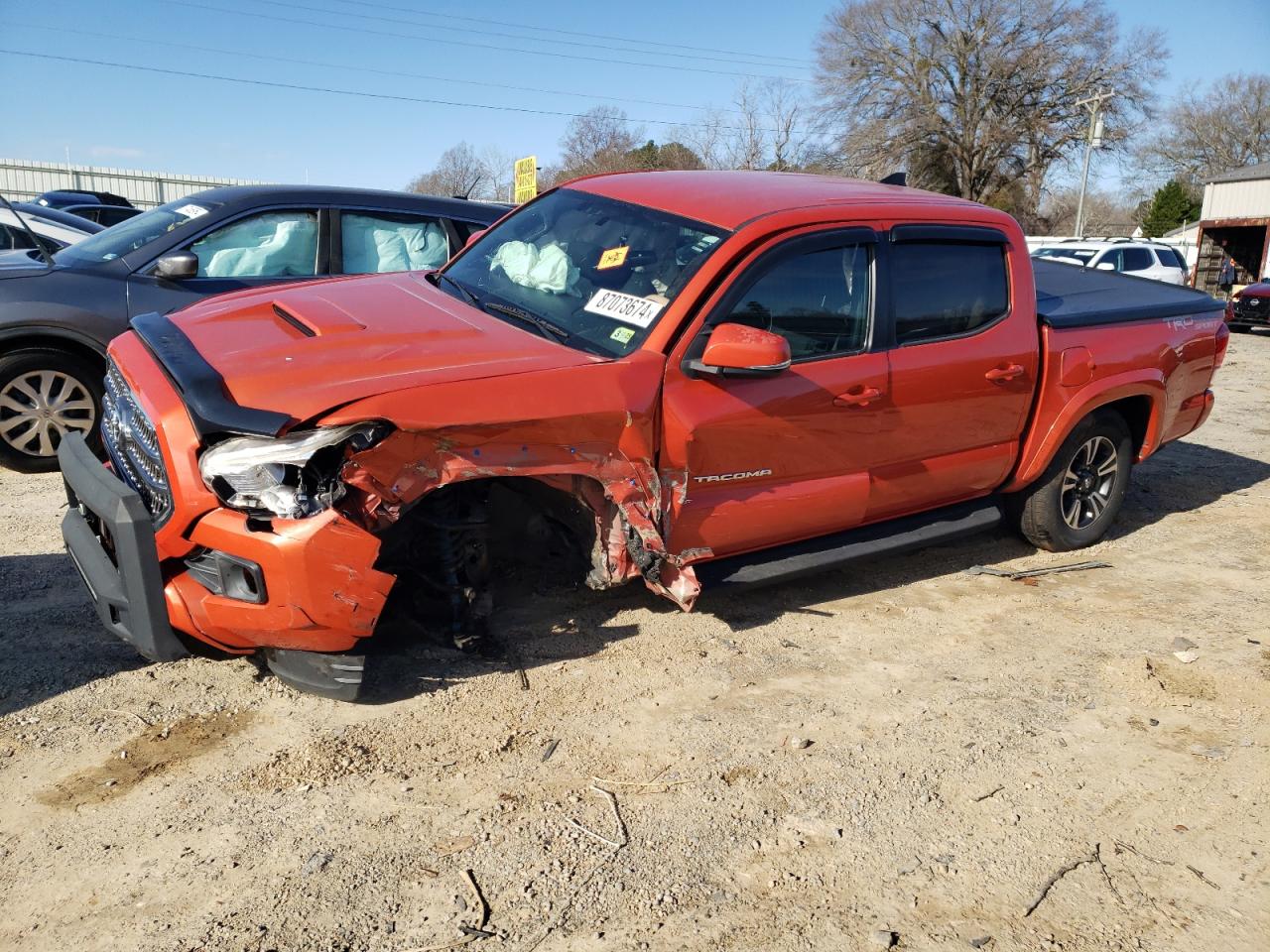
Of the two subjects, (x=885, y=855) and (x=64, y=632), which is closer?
(x=885, y=855)

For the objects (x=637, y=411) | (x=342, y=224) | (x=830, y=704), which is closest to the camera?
(x=637, y=411)

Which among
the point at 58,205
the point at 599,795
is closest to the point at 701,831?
the point at 599,795

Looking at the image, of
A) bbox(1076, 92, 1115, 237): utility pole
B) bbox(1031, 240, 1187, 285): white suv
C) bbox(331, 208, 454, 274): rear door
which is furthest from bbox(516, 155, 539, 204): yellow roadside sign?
bbox(1076, 92, 1115, 237): utility pole

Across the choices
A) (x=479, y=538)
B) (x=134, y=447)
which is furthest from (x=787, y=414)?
(x=134, y=447)

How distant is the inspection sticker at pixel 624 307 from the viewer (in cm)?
385

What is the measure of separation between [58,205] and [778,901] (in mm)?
21054

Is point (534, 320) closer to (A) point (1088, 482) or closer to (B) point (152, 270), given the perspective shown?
(B) point (152, 270)

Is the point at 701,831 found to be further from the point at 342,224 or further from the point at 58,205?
the point at 58,205

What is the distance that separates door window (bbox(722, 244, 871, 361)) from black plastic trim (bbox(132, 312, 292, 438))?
1.78m

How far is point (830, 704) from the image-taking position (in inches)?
153

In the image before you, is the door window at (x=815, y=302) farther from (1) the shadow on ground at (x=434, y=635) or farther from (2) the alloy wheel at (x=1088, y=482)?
(2) the alloy wheel at (x=1088, y=482)

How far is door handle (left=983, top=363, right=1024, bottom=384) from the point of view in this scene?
475cm

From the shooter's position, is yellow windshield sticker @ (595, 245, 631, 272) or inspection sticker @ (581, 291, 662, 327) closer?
inspection sticker @ (581, 291, 662, 327)

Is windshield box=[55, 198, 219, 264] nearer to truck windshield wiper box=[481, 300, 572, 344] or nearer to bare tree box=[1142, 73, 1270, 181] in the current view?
truck windshield wiper box=[481, 300, 572, 344]
